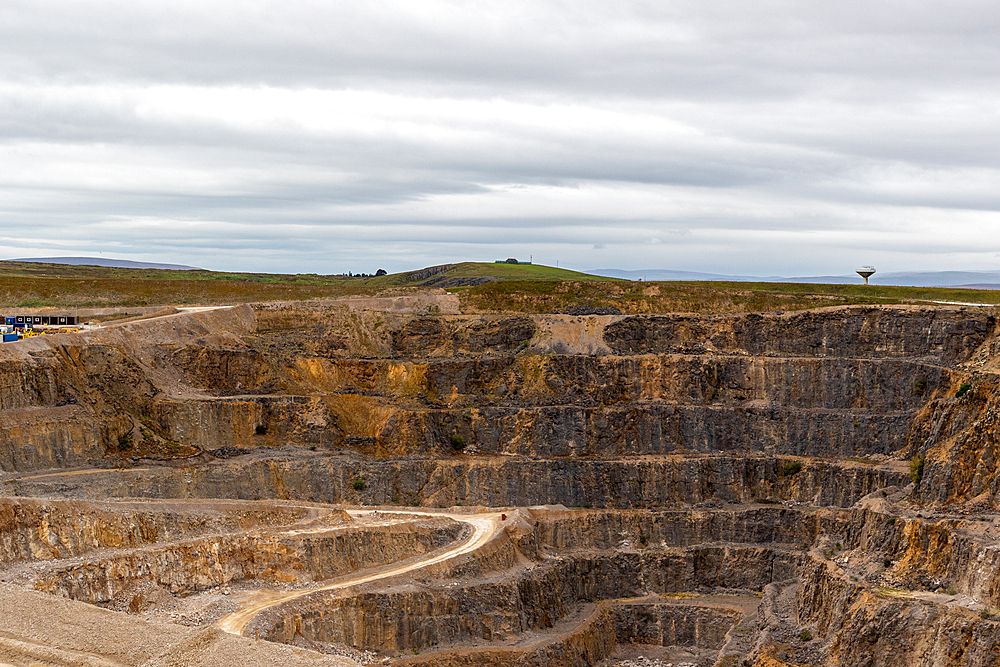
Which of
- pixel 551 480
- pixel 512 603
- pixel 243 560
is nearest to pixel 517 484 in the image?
pixel 551 480

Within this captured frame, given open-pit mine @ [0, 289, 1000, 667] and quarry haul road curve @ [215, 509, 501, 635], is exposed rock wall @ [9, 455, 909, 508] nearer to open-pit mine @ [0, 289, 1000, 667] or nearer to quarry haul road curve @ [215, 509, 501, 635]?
open-pit mine @ [0, 289, 1000, 667]

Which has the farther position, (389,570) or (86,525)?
(389,570)

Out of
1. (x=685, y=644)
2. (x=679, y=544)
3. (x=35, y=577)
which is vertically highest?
(x=35, y=577)

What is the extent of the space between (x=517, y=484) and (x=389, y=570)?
23833 millimetres

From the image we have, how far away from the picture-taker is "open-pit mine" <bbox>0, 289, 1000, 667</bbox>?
61766mm

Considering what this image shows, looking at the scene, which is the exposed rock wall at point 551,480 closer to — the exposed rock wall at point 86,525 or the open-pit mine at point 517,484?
the open-pit mine at point 517,484

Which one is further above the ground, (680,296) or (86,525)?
(680,296)

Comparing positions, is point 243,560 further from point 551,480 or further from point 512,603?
point 551,480

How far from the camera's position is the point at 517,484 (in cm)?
9469

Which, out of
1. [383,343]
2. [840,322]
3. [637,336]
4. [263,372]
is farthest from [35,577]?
[840,322]

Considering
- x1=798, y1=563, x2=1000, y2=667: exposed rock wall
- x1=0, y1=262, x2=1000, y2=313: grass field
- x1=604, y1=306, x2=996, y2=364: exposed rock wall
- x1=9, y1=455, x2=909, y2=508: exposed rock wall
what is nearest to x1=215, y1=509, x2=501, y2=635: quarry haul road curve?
x1=9, y1=455, x2=909, y2=508: exposed rock wall

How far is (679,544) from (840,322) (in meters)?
30.4

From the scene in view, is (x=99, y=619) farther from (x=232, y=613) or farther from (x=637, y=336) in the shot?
(x=637, y=336)

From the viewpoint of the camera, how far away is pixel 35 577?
56594 mm
